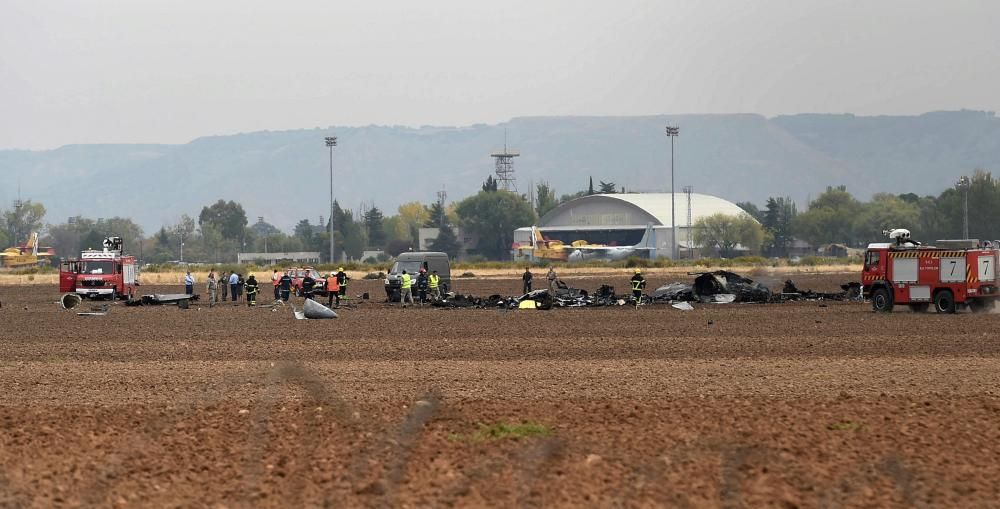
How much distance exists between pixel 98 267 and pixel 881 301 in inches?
1238

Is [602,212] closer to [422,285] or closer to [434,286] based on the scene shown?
[434,286]

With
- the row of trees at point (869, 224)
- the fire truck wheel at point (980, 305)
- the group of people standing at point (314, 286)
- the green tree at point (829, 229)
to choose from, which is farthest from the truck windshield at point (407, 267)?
the green tree at point (829, 229)

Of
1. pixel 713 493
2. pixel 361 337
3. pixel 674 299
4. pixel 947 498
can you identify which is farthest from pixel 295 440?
pixel 674 299

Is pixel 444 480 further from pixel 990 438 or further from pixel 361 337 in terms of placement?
pixel 361 337

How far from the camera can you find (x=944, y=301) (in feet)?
133

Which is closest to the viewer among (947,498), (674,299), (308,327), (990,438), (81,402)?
(947,498)

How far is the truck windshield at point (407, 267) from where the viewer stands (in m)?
53.4

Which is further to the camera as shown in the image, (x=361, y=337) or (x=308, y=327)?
(x=308, y=327)

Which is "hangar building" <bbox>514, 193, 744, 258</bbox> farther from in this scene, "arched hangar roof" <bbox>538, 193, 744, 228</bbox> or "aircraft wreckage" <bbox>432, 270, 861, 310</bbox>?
"aircraft wreckage" <bbox>432, 270, 861, 310</bbox>

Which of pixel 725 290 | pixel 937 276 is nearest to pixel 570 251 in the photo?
pixel 725 290

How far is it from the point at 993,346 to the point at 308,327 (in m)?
17.3

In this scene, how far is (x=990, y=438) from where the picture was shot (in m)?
13.4

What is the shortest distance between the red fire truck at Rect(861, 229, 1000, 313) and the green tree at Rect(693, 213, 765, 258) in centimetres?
13457

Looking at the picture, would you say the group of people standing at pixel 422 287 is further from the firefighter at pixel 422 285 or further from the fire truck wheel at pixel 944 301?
the fire truck wheel at pixel 944 301
